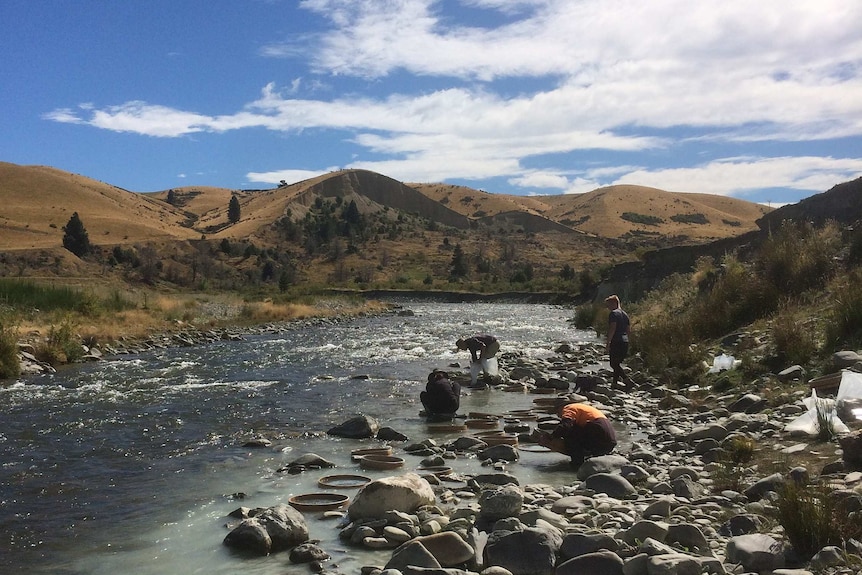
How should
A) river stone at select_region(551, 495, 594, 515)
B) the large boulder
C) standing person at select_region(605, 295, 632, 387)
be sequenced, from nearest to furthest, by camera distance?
the large boulder → river stone at select_region(551, 495, 594, 515) → standing person at select_region(605, 295, 632, 387)

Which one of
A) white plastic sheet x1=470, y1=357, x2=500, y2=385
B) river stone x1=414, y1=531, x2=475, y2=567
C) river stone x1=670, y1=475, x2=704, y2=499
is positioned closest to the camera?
river stone x1=414, y1=531, x2=475, y2=567

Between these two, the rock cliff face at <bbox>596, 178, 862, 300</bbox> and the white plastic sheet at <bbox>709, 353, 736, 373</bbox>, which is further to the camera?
the rock cliff face at <bbox>596, 178, 862, 300</bbox>

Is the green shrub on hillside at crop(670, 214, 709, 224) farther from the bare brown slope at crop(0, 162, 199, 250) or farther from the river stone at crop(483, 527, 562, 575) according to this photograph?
the river stone at crop(483, 527, 562, 575)

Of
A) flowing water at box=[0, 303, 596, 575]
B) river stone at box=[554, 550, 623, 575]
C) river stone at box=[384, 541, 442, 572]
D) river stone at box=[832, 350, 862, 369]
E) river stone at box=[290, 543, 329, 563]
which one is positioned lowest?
flowing water at box=[0, 303, 596, 575]

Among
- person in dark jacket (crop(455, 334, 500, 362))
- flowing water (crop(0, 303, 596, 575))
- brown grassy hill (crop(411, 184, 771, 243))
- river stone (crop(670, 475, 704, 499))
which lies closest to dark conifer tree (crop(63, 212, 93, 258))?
flowing water (crop(0, 303, 596, 575))

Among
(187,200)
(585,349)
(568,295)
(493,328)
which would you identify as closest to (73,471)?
(585,349)

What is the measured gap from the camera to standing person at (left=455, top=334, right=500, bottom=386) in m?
16.1

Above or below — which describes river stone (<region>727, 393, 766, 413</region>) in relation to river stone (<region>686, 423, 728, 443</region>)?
above

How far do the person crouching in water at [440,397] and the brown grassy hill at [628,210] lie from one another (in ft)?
365

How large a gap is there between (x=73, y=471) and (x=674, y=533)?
25.6 feet

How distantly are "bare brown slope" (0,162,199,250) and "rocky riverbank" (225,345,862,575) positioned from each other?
2964 inches

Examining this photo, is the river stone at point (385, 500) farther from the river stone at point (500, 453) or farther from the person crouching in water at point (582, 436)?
the river stone at point (500, 453)

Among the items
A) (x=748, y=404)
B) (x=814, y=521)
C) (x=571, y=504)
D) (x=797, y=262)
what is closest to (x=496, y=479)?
(x=571, y=504)

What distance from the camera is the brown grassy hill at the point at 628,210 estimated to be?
135000 millimetres
